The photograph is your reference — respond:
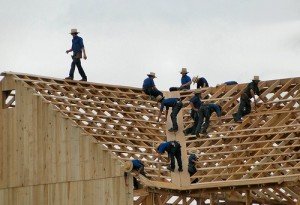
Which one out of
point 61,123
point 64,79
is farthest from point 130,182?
point 64,79

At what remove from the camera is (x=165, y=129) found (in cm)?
4366

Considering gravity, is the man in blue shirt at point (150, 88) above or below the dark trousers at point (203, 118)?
above

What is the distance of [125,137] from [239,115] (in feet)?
11.3

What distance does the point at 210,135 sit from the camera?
4284cm

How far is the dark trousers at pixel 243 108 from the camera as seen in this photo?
141ft

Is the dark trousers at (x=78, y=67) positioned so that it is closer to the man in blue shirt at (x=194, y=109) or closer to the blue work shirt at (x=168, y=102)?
the blue work shirt at (x=168, y=102)

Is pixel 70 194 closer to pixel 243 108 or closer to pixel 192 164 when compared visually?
pixel 192 164

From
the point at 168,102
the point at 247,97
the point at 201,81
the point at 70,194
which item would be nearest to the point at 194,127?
the point at 168,102

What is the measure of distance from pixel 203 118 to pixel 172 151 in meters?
2.48

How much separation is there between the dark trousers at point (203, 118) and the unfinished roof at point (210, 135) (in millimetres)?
317

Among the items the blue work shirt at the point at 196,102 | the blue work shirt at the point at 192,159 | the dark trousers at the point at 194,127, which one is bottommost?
the blue work shirt at the point at 192,159

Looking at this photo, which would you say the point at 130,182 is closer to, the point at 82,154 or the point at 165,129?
the point at 82,154

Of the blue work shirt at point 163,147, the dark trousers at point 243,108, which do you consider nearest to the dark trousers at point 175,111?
the dark trousers at point 243,108

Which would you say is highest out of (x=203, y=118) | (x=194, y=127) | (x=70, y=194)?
(x=203, y=118)
